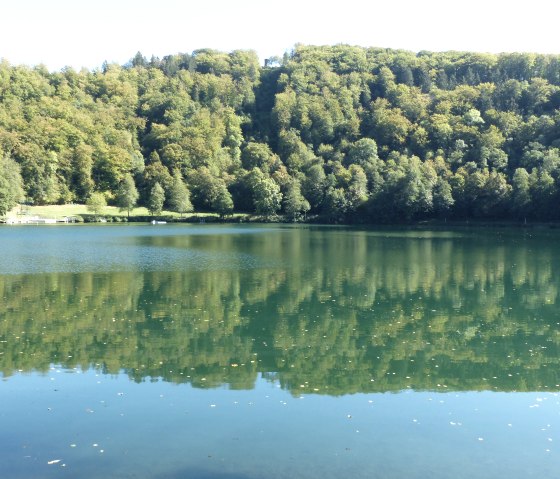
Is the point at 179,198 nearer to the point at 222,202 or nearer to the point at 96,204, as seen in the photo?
the point at 222,202

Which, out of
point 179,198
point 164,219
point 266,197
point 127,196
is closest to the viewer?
point 127,196

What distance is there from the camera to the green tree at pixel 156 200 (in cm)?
10550

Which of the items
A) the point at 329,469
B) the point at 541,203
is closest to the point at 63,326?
the point at 329,469

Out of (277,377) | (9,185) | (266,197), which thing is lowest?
(277,377)

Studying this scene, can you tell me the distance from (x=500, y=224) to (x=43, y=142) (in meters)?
77.5

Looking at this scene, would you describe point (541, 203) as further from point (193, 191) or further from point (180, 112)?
point (180, 112)

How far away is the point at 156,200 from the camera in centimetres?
10544

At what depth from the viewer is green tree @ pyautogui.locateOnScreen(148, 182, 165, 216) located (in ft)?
346

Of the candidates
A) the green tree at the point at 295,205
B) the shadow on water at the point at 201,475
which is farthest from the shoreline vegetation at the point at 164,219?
the shadow on water at the point at 201,475

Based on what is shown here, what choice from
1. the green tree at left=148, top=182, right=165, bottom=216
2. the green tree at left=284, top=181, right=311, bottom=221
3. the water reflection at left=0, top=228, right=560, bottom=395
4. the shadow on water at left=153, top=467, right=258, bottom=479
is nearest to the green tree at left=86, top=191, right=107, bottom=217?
the green tree at left=148, top=182, right=165, bottom=216

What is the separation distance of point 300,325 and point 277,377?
5.81m

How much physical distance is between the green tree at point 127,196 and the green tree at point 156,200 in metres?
2.83

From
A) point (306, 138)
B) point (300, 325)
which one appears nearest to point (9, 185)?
point (306, 138)

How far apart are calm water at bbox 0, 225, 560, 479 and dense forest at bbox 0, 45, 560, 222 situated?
6697cm
